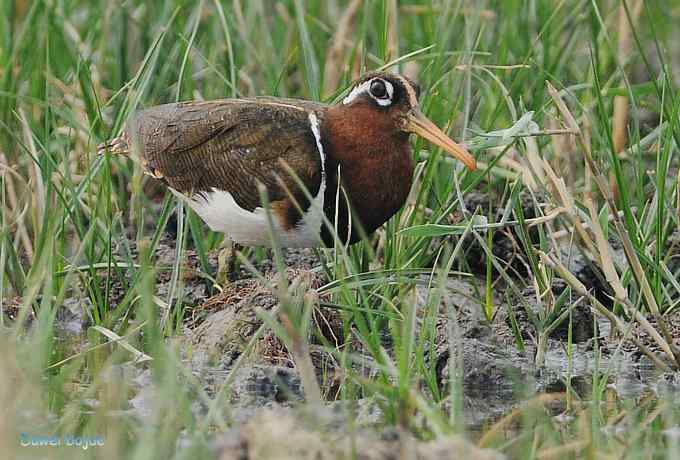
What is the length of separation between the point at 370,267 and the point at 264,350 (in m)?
0.92

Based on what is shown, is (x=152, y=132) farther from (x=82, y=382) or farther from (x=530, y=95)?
(x=530, y=95)

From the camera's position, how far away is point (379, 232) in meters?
5.47

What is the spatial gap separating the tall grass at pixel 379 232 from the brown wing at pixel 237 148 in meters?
0.17

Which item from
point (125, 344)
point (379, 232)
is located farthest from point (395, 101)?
point (125, 344)

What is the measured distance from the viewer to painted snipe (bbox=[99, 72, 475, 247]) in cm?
466

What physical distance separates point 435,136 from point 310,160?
1.50 feet

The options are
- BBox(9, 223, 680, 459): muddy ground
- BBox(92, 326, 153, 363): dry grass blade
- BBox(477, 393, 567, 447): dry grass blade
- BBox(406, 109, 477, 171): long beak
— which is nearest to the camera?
BBox(477, 393, 567, 447): dry grass blade

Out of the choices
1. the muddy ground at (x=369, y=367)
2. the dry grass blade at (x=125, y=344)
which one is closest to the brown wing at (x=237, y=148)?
the muddy ground at (x=369, y=367)

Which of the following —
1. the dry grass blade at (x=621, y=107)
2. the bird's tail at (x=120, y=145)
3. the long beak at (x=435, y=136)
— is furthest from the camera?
the dry grass blade at (x=621, y=107)

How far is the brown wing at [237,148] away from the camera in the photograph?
15.4 ft

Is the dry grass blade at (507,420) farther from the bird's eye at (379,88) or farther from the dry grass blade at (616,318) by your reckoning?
the bird's eye at (379,88)

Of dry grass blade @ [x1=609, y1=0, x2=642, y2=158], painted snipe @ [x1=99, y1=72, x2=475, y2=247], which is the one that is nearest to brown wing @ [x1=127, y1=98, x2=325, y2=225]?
painted snipe @ [x1=99, y1=72, x2=475, y2=247]

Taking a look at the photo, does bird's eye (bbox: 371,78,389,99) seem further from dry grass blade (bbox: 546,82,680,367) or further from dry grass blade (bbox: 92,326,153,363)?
dry grass blade (bbox: 92,326,153,363)

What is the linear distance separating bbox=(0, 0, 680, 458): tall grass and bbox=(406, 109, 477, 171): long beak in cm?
7
